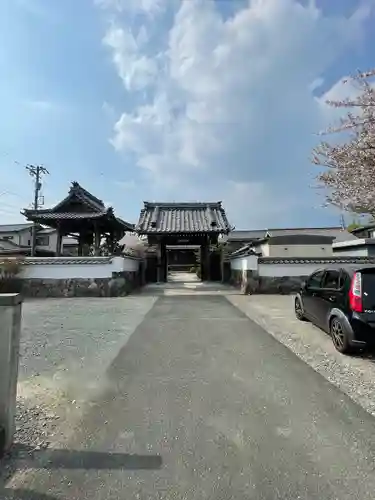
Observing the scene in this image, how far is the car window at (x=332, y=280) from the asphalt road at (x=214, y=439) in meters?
1.70

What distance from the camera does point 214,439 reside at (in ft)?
8.23

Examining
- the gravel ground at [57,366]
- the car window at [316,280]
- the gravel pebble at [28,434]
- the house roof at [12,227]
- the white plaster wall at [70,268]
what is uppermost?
the house roof at [12,227]

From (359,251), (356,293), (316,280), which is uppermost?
(359,251)

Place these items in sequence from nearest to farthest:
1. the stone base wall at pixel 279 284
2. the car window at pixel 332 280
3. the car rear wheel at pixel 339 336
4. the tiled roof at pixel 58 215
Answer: the car rear wheel at pixel 339 336, the car window at pixel 332 280, the stone base wall at pixel 279 284, the tiled roof at pixel 58 215

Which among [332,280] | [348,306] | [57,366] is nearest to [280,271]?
[332,280]

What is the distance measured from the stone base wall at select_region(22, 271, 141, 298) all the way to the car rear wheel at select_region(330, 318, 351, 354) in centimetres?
947

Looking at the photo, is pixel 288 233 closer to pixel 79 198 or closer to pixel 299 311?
pixel 79 198

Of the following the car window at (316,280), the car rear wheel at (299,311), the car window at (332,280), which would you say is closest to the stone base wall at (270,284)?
the car rear wheel at (299,311)

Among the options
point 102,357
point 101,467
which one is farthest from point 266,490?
point 102,357

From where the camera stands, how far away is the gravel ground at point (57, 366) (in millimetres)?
2615

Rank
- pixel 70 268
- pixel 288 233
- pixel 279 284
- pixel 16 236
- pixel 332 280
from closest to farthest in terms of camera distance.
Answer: pixel 332 280 → pixel 70 268 → pixel 279 284 → pixel 288 233 → pixel 16 236

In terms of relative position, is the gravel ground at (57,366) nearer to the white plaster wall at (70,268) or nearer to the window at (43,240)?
the white plaster wall at (70,268)

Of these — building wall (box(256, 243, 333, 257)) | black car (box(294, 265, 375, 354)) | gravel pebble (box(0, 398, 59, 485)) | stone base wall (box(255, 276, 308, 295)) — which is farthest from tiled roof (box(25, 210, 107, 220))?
gravel pebble (box(0, 398, 59, 485))

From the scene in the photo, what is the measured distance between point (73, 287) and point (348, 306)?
10973mm
